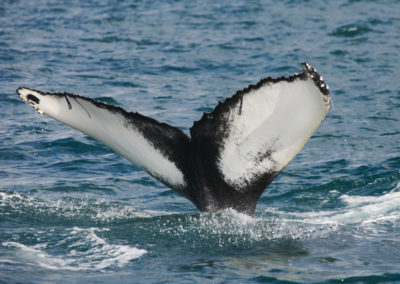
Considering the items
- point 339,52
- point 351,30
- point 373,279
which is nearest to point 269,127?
point 373,279

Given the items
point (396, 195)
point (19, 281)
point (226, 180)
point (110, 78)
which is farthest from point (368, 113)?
point (19, 281)

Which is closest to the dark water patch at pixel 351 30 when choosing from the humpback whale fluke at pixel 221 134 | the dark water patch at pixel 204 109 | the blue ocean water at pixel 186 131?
the blue ocean water at pixel 186 131

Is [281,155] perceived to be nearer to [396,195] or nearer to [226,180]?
[226,180]

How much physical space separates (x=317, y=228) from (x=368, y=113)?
19.2 feet

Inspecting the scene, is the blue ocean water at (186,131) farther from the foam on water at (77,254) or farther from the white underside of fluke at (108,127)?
the white underside of fluke at (108,127)

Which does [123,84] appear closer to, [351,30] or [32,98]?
[351,30]

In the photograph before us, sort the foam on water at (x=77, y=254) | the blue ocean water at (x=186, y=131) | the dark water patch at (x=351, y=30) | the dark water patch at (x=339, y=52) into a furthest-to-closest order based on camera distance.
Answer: the dark water patch at (x=351, y=30)
the dark water patch at (x=339, y=52)
the blue ocean water at (x=186, y=131)
the foam on water at (x=77, y=254)

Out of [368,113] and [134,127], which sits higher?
[368,113]

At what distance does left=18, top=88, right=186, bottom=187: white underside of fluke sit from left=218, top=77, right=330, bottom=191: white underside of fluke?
18.2 inches

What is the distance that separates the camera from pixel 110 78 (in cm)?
1461

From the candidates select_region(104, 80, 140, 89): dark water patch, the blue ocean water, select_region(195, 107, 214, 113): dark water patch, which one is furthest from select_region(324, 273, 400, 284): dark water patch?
select_region(104, 80, 140, 89): dark water patch

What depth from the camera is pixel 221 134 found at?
17.9 feet

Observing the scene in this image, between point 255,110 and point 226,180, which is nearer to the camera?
point 255,110

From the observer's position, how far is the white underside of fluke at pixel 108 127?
545 cm
